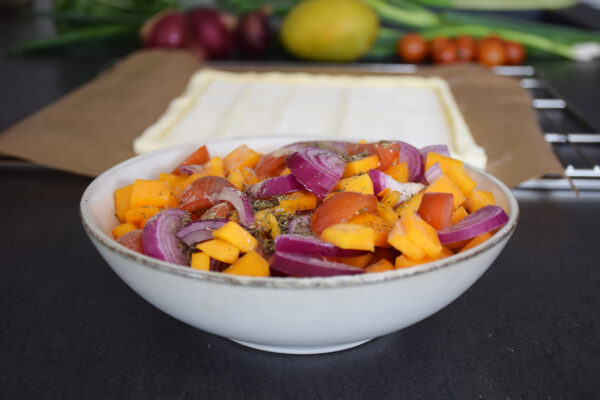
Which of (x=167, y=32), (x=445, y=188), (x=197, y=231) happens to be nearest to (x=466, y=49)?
(x=167, y=32)

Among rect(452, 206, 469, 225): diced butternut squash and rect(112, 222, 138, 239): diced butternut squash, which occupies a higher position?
rect(452, 206, 469, 225): diced butternut squash

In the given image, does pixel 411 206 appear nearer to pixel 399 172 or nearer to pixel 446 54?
pixel 399 172

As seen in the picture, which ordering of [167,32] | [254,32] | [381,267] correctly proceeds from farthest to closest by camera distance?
[254,32] < [167,32] < [381,267]

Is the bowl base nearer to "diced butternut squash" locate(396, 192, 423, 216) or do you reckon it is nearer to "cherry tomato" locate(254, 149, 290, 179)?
"diced butternut squash" locate(396, 192, 423, 216)

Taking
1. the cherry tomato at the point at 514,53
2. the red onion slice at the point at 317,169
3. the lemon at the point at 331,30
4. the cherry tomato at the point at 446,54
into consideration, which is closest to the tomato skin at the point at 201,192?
the red onion slice at the point at 317,169

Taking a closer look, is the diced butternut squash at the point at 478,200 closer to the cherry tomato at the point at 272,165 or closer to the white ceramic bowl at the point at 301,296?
the white ceramic bowl at the point at 301,296

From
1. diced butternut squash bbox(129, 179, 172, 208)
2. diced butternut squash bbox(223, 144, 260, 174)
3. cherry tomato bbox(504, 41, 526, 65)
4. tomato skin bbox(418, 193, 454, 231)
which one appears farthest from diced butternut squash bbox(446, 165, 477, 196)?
cherry tomato bbox(504, 41, 526, 65)

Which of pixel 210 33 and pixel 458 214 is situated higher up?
pixel 458 214
